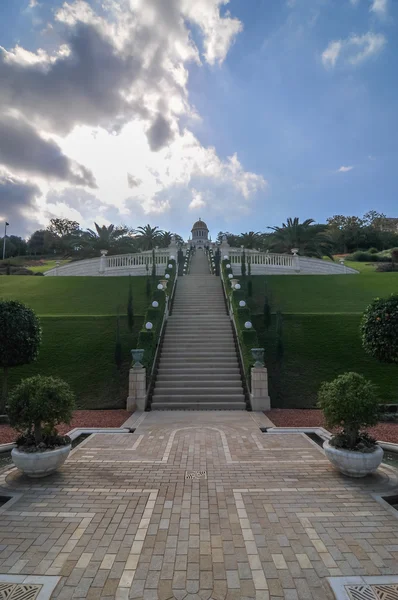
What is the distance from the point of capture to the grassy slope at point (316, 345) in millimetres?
14375

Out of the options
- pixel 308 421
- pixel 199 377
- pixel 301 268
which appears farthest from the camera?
pixel 301 268

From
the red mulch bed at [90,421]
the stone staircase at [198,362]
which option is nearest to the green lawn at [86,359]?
the red mulch bed at [90,421]

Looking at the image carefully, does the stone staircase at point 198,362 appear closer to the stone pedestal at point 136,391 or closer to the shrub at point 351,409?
the stone pedestal at point 136,391

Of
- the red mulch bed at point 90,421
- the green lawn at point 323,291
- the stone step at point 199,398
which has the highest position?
the green lawn at point 323,291

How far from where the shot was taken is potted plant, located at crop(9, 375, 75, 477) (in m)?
7.05

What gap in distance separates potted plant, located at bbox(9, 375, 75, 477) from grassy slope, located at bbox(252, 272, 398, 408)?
30.7ft

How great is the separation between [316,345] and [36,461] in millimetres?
13356

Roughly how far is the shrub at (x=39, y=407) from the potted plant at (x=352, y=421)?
5.78 meters

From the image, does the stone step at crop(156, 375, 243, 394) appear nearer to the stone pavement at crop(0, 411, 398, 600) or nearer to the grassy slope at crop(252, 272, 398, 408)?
the grassy slope at crop(252, 272, 398, 408)

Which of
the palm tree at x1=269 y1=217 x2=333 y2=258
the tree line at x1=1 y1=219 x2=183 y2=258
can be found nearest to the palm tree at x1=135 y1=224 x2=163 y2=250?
the tree line at x1=1 y1=219 x2=183 y2=258

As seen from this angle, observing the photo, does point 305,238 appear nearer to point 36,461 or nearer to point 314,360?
point 314,360

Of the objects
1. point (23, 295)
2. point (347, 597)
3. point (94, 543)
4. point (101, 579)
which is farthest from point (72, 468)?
point (23, 295)

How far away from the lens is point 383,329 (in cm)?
1133

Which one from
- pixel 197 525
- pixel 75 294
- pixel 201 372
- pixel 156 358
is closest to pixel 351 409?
pixel 197 525
